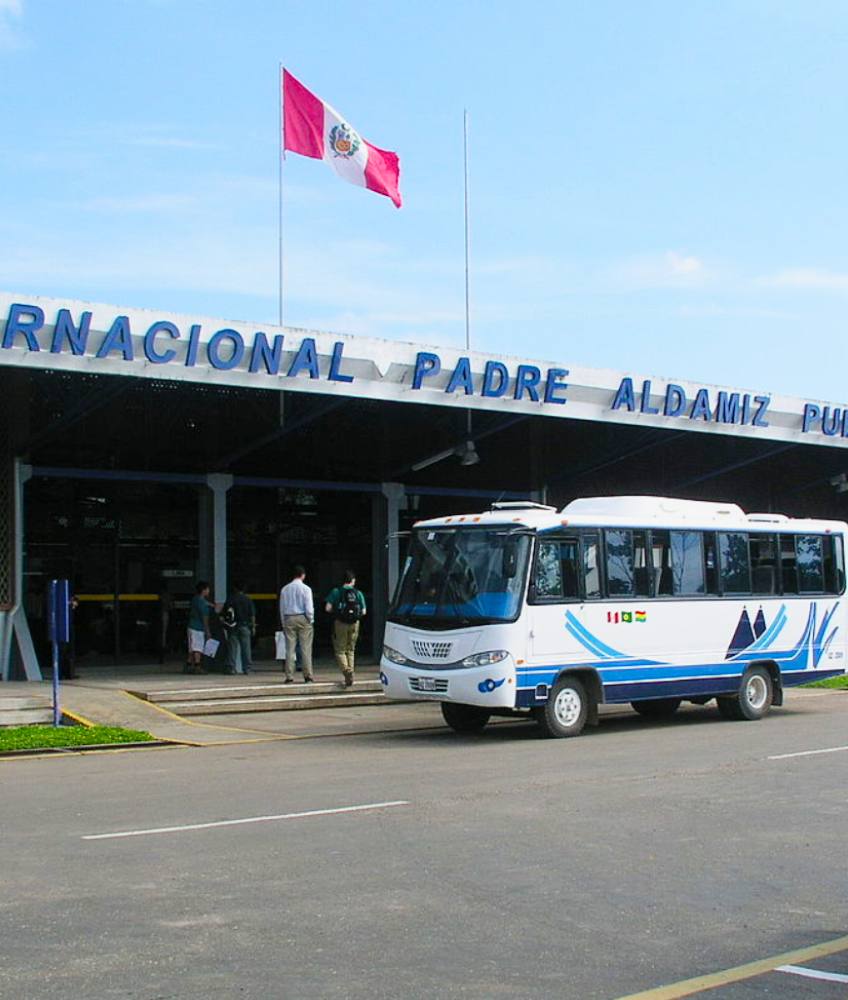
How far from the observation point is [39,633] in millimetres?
24688

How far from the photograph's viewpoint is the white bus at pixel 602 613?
16344 mm

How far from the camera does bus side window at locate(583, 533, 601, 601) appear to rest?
17200mm

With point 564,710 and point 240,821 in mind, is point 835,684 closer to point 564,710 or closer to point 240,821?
point 564,710

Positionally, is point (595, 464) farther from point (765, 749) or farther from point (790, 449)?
point (765, 749)

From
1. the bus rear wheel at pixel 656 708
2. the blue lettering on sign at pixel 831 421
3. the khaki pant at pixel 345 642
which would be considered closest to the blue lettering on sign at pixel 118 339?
the khaki pant at pixel 345 642

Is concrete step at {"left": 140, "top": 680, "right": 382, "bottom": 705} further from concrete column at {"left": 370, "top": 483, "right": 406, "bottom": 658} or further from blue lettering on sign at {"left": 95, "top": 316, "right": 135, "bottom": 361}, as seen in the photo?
concrete column at {"left": 370, "top": 483, "right": 406, "bottom": 658}

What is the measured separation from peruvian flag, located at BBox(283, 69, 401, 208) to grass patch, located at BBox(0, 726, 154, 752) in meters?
11.7

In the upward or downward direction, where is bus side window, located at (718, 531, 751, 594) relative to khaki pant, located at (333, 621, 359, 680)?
upward

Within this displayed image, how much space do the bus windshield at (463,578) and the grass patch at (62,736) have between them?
3.60 meters

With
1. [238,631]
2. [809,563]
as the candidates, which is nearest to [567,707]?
[809,563]

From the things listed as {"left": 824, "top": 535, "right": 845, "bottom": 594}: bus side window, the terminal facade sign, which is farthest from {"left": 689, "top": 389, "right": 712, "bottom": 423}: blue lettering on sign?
{"left": 824, "top": 535, "right": 845, "bottom": 594}: bus side window

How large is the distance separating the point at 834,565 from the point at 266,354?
938 cm

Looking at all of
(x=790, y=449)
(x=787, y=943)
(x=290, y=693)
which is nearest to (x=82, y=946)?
(x=787, y=943)

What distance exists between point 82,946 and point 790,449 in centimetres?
2604
